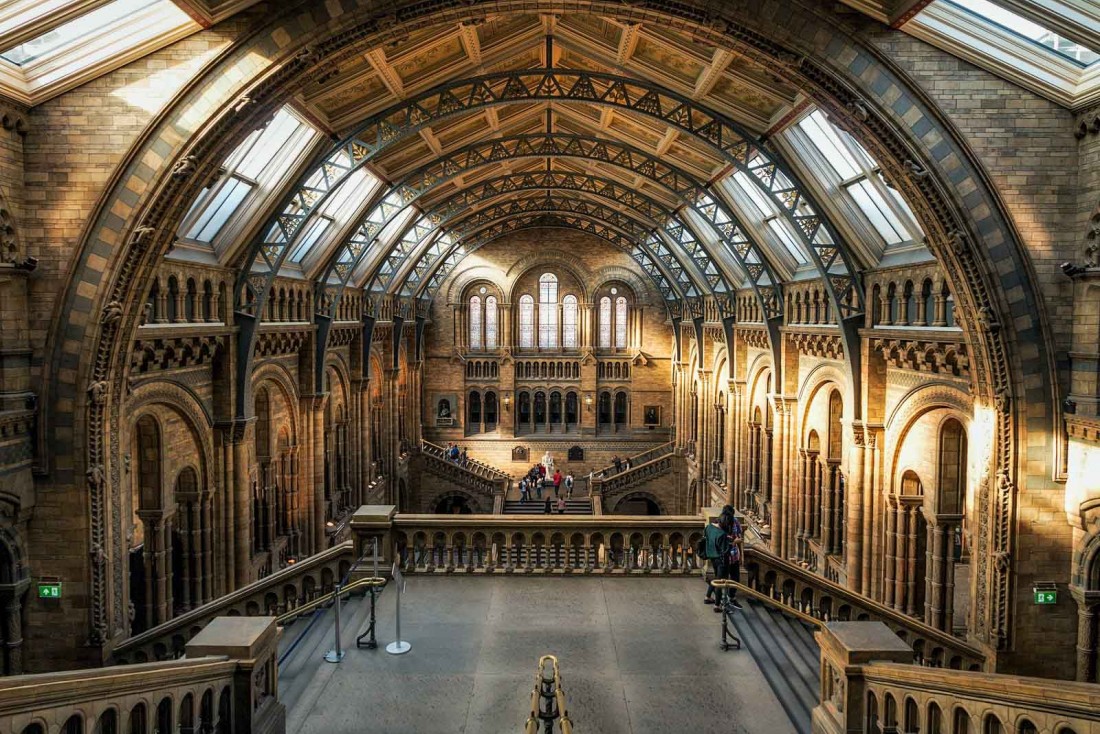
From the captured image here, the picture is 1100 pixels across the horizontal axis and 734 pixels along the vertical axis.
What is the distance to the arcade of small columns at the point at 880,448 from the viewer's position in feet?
46.9

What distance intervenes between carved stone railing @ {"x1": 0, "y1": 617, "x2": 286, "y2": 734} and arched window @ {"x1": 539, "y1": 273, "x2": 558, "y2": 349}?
36.5 m

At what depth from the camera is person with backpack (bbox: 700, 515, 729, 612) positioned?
10.7 metres

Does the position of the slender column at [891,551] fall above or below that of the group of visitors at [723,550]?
below

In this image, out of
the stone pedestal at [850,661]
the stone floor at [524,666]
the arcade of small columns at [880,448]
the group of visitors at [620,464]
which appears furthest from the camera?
the group of visitors at [620,464]

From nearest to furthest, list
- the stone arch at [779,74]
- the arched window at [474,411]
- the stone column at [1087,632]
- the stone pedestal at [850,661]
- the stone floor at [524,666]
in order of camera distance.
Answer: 1. the stone pedestal at [850,661]
2. the stone floor at [524,666]
3. the stone arch at [779,74]
4. the stone column at [1087,632]
5. the arched window at [474,411]

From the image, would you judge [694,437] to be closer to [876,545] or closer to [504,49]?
[876,545]

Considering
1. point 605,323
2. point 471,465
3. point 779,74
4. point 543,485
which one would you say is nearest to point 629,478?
point 543,485

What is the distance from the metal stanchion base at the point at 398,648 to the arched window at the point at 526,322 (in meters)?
34.7

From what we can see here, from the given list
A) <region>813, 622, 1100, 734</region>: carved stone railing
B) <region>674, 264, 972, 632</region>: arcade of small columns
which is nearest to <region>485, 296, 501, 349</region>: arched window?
<region>674, 264, 972, 632</region>: arcade of small columns

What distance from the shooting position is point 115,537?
38.7 ft

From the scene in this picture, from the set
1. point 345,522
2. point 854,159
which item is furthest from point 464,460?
point 854,159

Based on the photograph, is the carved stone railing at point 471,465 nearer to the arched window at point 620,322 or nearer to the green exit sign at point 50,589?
the arched window at point 620,322

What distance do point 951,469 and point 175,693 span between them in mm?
13614

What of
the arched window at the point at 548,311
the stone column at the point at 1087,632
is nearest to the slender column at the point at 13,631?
the stone column at the point at 1087,632
